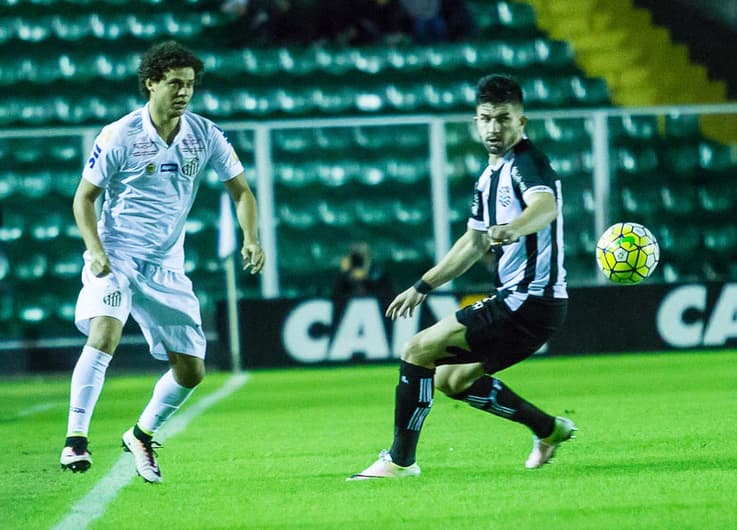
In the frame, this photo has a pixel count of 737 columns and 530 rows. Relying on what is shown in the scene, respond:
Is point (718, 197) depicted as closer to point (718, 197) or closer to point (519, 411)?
point (718, 197)

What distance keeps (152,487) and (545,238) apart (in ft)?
6.92

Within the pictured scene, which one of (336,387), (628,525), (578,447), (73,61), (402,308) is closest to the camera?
(628,525)

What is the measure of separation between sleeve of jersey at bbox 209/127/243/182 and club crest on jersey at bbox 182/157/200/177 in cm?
15

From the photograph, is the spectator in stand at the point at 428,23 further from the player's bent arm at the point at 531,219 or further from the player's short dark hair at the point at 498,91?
the player's bent arm at the point at 531,219

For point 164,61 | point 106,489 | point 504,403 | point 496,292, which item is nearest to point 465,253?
point 496,292

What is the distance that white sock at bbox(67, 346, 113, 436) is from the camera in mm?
6652

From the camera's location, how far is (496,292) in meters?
6.70

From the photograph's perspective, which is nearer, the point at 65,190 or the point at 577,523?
the point at 577,523

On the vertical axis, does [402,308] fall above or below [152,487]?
above

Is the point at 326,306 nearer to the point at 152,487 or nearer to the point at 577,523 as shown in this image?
the point at 152,487

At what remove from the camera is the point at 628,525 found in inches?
203

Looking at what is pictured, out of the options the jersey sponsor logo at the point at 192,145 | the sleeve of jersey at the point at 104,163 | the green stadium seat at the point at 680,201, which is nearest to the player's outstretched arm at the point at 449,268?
the jersey sponsor logo at the point at 192,145

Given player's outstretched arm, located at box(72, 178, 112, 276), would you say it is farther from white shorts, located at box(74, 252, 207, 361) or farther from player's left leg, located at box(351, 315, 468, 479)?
player's left leg, located at box(351, 315, 468, 479)

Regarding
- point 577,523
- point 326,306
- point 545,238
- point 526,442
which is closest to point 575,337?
point 326,306
